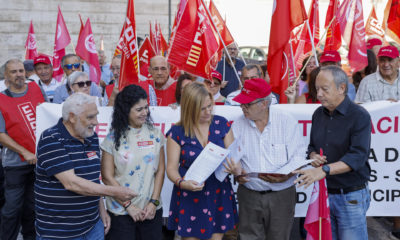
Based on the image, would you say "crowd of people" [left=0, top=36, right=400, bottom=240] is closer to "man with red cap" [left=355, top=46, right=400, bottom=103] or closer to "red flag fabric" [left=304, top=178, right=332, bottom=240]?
"red flag fabric" [left=304, top=178, right=332, bottom=240]

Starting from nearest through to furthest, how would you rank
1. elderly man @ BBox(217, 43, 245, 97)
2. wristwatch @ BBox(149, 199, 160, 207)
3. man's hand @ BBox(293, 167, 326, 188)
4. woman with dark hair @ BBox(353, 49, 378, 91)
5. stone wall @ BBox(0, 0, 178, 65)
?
man's hand @ BBox(293, 167, 326, 188), wristwatch @ BBox(149, 199, 160, 207), woman with dark hair @ BBox(353, 49, 378, 91), elderly man @ BBox(217, 43, 245, 97), stone wall @ BBox(0, 0, 178, 65)

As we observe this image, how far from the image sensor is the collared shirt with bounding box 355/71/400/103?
17.4 ft

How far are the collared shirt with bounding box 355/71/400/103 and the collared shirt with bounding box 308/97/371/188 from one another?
1.91 meters

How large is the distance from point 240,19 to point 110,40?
739 cm

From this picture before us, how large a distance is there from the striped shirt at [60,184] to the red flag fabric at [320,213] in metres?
1.72

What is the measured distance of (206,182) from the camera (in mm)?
3652

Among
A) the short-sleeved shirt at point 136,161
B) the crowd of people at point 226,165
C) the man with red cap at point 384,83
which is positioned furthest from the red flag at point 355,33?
the short-sleeved shirt at point 136,161

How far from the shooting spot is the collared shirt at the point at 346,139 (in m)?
3.43

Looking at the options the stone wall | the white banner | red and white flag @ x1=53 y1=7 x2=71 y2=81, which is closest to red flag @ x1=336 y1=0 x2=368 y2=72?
the white banner

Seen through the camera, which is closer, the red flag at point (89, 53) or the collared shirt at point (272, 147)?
the collared shirt at point (272, 147)

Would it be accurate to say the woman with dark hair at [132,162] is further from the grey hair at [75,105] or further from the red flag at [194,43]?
the red flag at [194,43]

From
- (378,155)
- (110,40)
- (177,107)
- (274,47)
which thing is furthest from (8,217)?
(110,40)

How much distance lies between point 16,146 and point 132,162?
182 centimetres

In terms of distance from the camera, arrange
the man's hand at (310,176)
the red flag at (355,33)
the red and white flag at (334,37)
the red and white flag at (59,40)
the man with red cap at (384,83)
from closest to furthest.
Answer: the man's hand at (310,176) → the man with red cap at (384,83) → the red flag at (355,33) → the red and white flag at (334,37) → the red and white flag at (59,40)
